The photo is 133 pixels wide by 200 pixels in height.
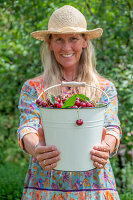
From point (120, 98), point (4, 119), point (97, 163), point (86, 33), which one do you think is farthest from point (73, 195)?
point (4, 119)

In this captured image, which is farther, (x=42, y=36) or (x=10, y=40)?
(x=10, y=40)

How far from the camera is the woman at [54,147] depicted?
1484 mm

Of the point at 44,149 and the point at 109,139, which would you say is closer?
the point at 44,149

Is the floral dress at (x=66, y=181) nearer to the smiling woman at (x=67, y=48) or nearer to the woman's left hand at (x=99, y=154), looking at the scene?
the woman's left hand at (x=99, y=154)

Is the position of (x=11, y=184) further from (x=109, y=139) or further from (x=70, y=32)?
(x=70, y=32)

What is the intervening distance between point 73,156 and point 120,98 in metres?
1.74

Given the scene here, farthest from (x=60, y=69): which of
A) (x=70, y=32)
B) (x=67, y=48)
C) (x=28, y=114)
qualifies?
(x=28, y=114)

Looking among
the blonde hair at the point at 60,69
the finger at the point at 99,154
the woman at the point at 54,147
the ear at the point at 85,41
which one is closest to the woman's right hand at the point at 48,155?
the woman at the point at 54,147

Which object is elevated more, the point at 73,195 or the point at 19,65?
the point at 19,65

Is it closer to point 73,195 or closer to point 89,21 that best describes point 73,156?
point 73,195

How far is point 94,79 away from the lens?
75.7 inches

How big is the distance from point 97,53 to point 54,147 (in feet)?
6.59

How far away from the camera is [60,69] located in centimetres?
200

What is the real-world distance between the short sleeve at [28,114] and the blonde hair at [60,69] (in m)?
0.13
